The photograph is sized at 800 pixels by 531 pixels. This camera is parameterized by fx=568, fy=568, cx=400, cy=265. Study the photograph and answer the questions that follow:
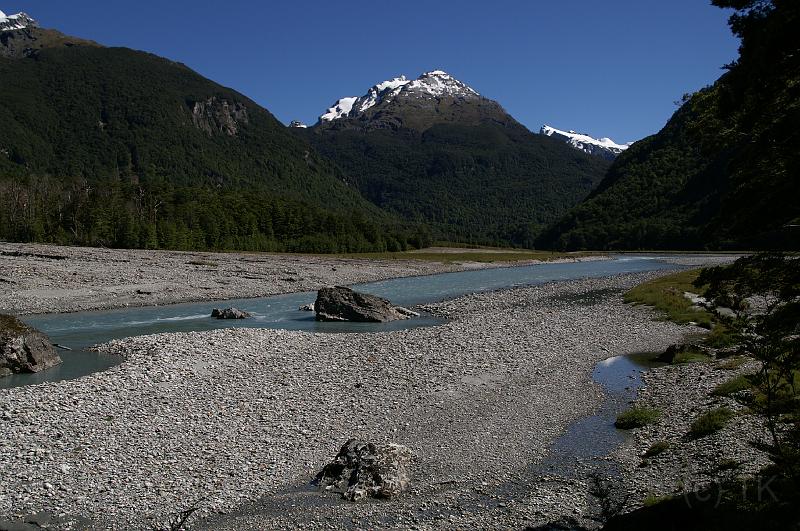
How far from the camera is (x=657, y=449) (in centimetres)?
1645

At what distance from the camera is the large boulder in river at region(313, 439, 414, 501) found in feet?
46.6

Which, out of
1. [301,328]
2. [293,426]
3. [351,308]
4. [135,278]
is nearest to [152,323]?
[301,328]

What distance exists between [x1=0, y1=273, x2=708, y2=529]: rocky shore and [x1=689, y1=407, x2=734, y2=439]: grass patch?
405 cm

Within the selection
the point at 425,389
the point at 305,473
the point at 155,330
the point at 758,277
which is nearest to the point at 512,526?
the point at 305,473

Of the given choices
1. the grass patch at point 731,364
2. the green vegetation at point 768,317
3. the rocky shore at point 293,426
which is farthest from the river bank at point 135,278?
the green vegetation at point 768,317

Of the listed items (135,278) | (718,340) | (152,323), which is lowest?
(152,323)

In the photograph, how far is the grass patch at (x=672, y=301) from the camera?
130ft

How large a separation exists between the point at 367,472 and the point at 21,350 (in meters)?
20.0

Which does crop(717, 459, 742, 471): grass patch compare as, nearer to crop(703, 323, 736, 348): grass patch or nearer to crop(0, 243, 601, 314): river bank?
crop(703, 323, 736, 348): grass patch

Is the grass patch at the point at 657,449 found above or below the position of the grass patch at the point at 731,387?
below

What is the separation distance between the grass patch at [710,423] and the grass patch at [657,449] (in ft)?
3.58

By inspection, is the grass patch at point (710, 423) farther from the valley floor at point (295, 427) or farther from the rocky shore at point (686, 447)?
the valley floor at point (295, 427)

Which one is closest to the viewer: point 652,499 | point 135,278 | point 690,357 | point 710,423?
point 652,499

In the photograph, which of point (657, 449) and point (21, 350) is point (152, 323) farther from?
point (657, 449)
